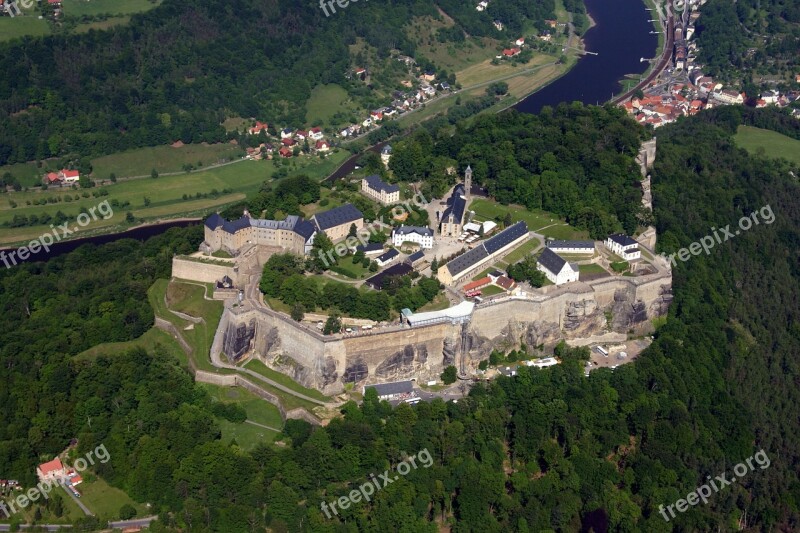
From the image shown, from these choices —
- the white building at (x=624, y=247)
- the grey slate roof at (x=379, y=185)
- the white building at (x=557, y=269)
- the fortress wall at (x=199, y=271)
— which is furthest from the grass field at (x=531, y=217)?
the fortress wall at (x=199, y=271)

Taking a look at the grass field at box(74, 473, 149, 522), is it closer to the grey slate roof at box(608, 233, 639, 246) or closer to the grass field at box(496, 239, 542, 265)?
the grass field at box(496, 239, 542, 265)

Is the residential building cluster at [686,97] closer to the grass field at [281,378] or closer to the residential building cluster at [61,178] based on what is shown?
the residential building cluster at [61,178]

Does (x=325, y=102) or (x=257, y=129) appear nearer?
(x=257, y=129)

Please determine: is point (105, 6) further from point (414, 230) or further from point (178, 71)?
point (414, 230)

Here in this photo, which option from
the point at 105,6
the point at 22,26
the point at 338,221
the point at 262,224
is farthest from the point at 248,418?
the point at 105,6

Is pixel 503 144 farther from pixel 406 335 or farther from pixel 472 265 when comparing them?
pixel 406 335

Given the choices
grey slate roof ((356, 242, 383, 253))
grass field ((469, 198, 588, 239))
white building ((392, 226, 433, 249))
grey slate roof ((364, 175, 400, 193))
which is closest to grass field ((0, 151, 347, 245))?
grey slate roof ((364, 175, 400, 193))
